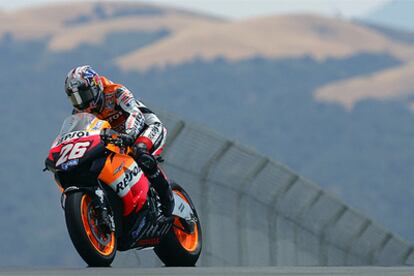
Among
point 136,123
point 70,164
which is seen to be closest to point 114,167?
point 70,164

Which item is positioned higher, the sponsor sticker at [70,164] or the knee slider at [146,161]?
the sponsor sticker at [70,164]

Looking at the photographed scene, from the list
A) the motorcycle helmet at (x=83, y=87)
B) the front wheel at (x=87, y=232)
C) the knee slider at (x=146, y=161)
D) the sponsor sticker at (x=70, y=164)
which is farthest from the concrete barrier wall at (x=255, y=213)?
the sponsor sticker at (x=70, y=164)

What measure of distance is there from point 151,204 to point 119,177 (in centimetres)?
55

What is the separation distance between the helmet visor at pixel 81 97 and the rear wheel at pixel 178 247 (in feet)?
4.25

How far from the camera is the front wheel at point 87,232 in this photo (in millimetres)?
8117

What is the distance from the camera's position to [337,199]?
15.5 metres

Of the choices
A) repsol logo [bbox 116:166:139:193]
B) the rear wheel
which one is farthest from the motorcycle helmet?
the rear wheel

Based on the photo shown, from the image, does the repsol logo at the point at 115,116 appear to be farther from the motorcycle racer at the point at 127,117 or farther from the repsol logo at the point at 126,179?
the repsol logo at the point at 126,179

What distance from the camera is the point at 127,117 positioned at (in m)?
9.35

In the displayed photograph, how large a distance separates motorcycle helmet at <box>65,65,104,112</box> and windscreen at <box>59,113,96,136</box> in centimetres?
19

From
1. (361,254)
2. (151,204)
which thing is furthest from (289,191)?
(151,204)

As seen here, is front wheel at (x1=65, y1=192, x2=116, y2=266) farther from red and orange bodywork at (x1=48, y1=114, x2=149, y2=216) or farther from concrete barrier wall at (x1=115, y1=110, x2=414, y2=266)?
concrete barrier wall at (x1=115, y1=110, x2=414, y2=266)

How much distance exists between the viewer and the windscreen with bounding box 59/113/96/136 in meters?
8.73

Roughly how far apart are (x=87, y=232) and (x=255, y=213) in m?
5.77
